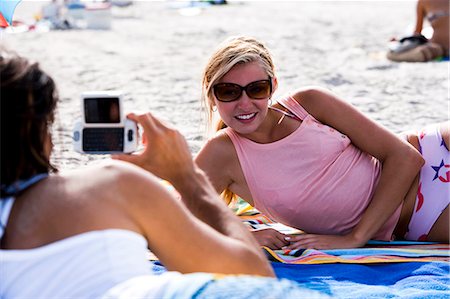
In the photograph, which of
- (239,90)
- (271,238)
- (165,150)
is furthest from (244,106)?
(165,150)

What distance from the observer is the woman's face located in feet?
9.29

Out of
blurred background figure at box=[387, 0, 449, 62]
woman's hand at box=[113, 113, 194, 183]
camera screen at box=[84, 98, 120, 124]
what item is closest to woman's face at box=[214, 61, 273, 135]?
camera screen at box=[84, 98, 120, 124]

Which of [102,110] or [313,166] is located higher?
[102,110]

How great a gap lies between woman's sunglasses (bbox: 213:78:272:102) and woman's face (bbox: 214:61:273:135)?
0.4 inches

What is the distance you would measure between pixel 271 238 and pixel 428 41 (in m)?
5.70

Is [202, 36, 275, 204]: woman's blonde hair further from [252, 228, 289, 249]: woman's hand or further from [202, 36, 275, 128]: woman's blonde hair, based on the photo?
[252, 228, 289, 249]: woman's hand

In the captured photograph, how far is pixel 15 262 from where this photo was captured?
1527 mm

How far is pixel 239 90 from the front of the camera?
283 cm

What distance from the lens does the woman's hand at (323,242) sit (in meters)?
2.86

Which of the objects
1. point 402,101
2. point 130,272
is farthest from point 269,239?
point 402,101

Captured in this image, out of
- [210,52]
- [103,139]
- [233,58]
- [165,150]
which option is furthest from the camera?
[210,52]

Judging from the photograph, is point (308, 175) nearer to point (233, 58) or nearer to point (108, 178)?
point (233, 58)

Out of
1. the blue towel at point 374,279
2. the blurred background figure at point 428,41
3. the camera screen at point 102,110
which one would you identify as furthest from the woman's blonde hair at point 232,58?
the blurred background figure at point 428,41

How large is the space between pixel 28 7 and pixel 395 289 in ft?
44.0
